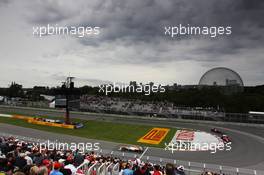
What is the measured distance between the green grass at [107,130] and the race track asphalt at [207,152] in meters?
2.14

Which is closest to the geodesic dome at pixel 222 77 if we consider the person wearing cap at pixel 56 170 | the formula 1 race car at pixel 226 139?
the formula 1 race car at pixel 226 139

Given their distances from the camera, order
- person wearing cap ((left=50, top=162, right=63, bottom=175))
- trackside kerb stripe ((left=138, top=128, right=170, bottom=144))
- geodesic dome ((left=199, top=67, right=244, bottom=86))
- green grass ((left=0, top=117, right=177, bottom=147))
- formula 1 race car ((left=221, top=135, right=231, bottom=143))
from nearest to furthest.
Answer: person wearing cap ((left=50, top=162, right=63, bottom=175)) → trackside kerb stripe ((left=138, top=128, right=170, bottom=144)) → formula 1 race car ((left=221, top=135, right=231, bottom=143)) → green grass ((left=0, top=117, right=177, bottom=147)) → geodesic dome ((left=199, top=67, right=244, bottom=86))

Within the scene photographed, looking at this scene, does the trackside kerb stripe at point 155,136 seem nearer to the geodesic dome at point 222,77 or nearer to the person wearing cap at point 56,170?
the geodesic dome at point 222,77

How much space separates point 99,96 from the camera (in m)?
73.0

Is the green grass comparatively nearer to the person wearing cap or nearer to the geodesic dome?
the geodesic dome

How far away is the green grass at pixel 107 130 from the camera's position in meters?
41.0

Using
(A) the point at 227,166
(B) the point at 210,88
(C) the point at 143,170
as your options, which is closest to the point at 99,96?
(B) the point at 210,88

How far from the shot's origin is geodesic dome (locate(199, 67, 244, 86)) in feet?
168

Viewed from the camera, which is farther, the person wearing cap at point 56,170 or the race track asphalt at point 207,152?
the race track asphalt at point 207,152

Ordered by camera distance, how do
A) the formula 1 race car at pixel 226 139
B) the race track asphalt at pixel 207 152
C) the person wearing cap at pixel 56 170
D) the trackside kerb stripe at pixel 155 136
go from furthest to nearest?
1. the formula 1 race car at pixel 226 139
2. the trackside kerb stripe at pixel 155 136
3. the race track asphalt at pixel 207 152
4. the person wearing cap at pixel 56 170

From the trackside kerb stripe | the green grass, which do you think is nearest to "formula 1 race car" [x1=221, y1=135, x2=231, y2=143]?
the green grass

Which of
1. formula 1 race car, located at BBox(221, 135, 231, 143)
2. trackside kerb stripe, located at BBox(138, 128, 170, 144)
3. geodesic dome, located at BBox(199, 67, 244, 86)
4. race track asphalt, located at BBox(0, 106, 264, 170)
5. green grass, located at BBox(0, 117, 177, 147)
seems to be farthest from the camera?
geodesic dome, located at BBox(199, 67, 244, 86)

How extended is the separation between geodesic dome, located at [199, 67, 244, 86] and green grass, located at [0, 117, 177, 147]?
12026 millimetres

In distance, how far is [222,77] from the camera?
52.5m
